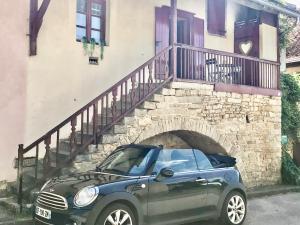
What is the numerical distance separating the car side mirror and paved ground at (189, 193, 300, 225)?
1.80 meters

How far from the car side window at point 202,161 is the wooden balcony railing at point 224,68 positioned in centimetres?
337

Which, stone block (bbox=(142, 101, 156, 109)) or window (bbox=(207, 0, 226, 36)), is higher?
window (bbox=(207, 0, 226, 36))

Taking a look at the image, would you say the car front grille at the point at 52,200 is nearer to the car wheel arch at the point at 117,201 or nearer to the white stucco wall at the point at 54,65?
the car wheel arch at the point at 117,201

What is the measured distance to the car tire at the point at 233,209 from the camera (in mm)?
7484

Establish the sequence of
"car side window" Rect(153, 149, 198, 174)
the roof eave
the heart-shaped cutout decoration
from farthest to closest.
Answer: the heart-shaped cutout decoration, the roof eave, "car side window" Rect(153, 149, 198, 174)

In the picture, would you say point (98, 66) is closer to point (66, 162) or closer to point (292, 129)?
point (66, 162)

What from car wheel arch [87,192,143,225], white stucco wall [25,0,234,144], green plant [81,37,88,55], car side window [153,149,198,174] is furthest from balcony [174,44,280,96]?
car wheel arch [87,192,143,225]

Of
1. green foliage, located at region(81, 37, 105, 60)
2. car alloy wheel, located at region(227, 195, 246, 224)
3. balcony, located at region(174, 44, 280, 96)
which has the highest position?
green foliage, located at region(81, 37, 105, 60)

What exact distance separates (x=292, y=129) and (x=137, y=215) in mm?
Answer: 10133

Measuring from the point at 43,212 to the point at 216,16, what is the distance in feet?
32.3

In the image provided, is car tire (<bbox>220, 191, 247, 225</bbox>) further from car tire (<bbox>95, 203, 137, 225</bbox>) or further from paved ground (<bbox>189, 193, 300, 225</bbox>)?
car tire (<bbox>95, 203, 137, 225</bbox>)

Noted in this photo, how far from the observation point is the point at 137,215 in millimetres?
6168

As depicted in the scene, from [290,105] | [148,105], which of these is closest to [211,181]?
[148,105]

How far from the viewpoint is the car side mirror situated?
6485mm
